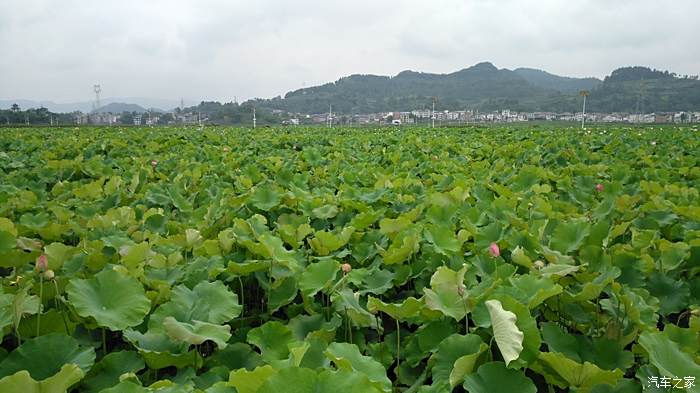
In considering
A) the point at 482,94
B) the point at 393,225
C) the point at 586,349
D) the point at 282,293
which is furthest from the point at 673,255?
the point at 482,94

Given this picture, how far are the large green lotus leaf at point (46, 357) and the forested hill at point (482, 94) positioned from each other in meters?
85.6

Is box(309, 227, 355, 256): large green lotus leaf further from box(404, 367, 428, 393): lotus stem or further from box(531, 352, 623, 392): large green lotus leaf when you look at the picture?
box(531, 352, 623, 392): large green lotus leaf

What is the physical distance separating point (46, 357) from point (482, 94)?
13171cm

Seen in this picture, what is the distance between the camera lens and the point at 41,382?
84 cm

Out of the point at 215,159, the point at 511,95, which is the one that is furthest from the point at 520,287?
the point at 511,95

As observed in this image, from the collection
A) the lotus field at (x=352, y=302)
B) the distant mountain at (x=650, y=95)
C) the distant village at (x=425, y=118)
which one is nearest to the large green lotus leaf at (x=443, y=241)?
the lotus field at (x=352, y=302)

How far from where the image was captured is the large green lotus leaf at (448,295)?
47.3 inches

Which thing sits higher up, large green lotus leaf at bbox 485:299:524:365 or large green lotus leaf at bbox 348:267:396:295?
large green lotus leaf at bbox 485:299:524:365

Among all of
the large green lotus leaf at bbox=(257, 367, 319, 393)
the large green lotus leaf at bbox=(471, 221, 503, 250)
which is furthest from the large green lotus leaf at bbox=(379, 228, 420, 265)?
the large green lotus leaf at bbox=(257, 367, 319, 393)

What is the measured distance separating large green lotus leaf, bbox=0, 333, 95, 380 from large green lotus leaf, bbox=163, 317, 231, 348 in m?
0.18

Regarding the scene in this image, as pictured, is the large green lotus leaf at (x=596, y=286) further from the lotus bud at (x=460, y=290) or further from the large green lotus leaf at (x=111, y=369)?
the large green lotus leaf at (x=111, y=369)

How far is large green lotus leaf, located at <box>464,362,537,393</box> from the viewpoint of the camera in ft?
3.25

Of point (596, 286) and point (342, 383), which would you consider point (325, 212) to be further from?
point (342, 383)

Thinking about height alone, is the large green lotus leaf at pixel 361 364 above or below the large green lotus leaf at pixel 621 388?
above
